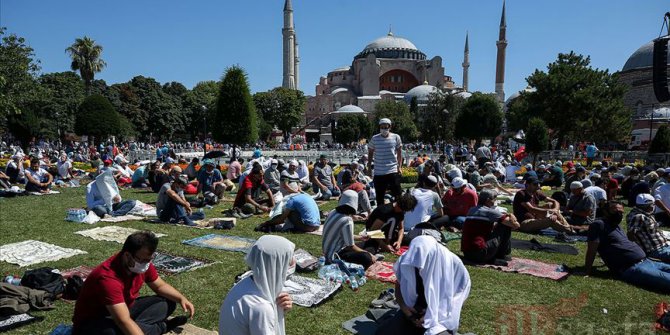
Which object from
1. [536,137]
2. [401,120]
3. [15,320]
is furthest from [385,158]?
[401,120]

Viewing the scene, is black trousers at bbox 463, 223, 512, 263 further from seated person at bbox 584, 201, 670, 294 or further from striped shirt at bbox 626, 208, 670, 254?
striped shirt at bbox 626, 208, 670, 254

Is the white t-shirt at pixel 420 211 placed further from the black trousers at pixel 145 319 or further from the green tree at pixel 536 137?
the green tree at pixel 536 137

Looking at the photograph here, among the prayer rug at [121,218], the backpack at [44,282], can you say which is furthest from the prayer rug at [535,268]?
the prayer rug at [121,218]

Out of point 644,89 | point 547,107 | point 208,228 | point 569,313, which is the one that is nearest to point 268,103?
point 547,107

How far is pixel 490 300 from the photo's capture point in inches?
165

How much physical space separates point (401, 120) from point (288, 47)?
25.4 metres

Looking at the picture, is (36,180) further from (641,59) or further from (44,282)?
(641,59)

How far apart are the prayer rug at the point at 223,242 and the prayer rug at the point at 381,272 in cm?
168

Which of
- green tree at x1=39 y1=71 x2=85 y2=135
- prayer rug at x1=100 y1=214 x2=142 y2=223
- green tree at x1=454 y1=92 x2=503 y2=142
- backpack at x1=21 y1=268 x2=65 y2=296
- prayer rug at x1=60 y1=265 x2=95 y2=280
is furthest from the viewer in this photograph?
green tree at x1=454 y1=92 x2=503 y2=142

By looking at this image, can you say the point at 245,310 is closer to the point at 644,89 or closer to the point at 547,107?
the point at 547,107

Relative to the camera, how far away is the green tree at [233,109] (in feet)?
69.6

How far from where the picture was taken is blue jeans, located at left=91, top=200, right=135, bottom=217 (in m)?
7.68

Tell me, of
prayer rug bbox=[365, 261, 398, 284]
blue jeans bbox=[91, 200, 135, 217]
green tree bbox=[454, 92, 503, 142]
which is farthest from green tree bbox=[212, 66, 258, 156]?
green tree bbox=[454, 92, 503, 142]

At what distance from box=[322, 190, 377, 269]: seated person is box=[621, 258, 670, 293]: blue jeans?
2.67 m
